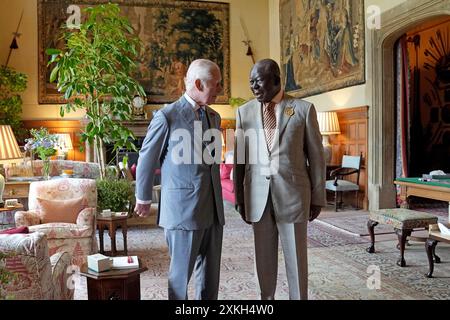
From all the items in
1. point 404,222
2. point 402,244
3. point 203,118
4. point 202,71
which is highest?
point 202,71

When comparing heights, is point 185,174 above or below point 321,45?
below

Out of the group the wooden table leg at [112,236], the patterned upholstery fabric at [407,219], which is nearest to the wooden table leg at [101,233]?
the wooden table leg at [112,236]

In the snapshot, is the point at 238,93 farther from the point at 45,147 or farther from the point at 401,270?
the point at 401,270

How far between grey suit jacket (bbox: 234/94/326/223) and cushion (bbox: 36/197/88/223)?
2632mm

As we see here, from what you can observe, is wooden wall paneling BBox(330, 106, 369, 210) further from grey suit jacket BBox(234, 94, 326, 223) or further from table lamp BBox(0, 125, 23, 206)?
table lamp BBox(0, 125, 23, 206)

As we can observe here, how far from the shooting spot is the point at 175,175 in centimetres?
244

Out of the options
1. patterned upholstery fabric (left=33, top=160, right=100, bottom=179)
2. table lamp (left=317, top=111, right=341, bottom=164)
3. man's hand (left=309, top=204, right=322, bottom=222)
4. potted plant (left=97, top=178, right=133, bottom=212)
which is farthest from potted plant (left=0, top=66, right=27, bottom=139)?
man's hand (left=309, top=204, right=322, bottom=222)

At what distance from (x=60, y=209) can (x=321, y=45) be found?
276 inches

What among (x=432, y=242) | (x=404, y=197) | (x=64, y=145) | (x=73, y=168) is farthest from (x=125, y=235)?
(x=64, y=145)

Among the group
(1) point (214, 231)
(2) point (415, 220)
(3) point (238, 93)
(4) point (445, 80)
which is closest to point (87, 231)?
(1) point (214, 231)

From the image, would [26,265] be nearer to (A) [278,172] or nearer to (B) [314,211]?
(A) [278,172]

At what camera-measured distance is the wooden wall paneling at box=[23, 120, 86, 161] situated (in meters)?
11.8

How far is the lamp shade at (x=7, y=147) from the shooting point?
380 cm
